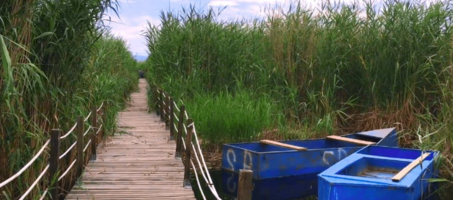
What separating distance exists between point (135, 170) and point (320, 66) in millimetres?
4933

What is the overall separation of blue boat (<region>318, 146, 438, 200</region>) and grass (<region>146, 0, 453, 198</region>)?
0.93 metres

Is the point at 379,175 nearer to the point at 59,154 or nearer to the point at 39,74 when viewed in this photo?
the point at 59,154

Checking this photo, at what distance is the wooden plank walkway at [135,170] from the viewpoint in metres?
5.84

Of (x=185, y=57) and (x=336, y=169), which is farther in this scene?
(x=185, y=57)

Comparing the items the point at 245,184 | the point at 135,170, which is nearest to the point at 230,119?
the point at 135,170

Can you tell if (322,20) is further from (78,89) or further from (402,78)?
(78,89)

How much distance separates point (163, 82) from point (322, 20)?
4146 mm

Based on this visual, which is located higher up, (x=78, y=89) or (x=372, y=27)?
(x=372, y=27)

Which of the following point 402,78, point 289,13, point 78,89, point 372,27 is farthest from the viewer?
point 289,13

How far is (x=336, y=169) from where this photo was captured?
253 inches

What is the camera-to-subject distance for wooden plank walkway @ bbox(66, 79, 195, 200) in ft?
19.1

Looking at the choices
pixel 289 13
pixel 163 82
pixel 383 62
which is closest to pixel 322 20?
pixel 289 13

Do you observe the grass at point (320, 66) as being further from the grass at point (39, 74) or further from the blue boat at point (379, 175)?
the grass at point (39, 74)

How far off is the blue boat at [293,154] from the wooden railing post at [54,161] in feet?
9.80
